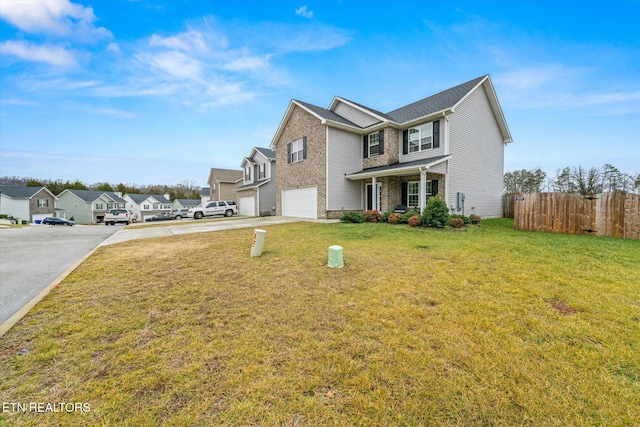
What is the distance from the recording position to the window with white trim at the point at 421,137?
47.5ft

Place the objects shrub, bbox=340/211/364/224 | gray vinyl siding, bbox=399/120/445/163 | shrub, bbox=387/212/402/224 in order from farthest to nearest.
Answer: gray vinyl siding, bbox=399/120/445/163 → shrub, bbox=340/211/364/224 → shrub, bbox=387/212/402/224

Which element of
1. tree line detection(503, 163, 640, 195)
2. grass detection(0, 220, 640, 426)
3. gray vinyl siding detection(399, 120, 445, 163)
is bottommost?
grass detection(0, 220, 640, 426)

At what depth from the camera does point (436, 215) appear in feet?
35.6

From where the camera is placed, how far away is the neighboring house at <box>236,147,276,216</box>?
23.9 m

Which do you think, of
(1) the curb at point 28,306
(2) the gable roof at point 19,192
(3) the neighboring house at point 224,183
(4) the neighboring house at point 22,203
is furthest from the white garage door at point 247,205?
(2) the gable roof at point 19,192

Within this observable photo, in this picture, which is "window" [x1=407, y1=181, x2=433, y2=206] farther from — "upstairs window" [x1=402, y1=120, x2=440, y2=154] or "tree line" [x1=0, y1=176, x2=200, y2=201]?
"tree line" [x1=0, y1=176, x2=200, y2=201]

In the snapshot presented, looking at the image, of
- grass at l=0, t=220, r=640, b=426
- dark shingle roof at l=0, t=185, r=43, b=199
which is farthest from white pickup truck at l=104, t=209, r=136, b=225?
dark shingle roof at l=0, t=185, r=43, b=199

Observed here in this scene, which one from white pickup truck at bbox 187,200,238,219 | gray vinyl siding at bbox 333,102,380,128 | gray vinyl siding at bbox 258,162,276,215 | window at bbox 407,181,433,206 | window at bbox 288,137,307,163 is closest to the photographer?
window at bbox 407,181,433,206

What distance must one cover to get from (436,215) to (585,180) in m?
21.9

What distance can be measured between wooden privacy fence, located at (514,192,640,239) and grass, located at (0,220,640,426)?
17.9 feet

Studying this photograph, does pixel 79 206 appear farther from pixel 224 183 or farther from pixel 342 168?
pixel 342 168

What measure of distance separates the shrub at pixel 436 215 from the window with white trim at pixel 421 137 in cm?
497

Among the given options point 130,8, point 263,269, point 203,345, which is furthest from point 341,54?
point 203,345

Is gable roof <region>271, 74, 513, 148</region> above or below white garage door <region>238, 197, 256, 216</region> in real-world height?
above
